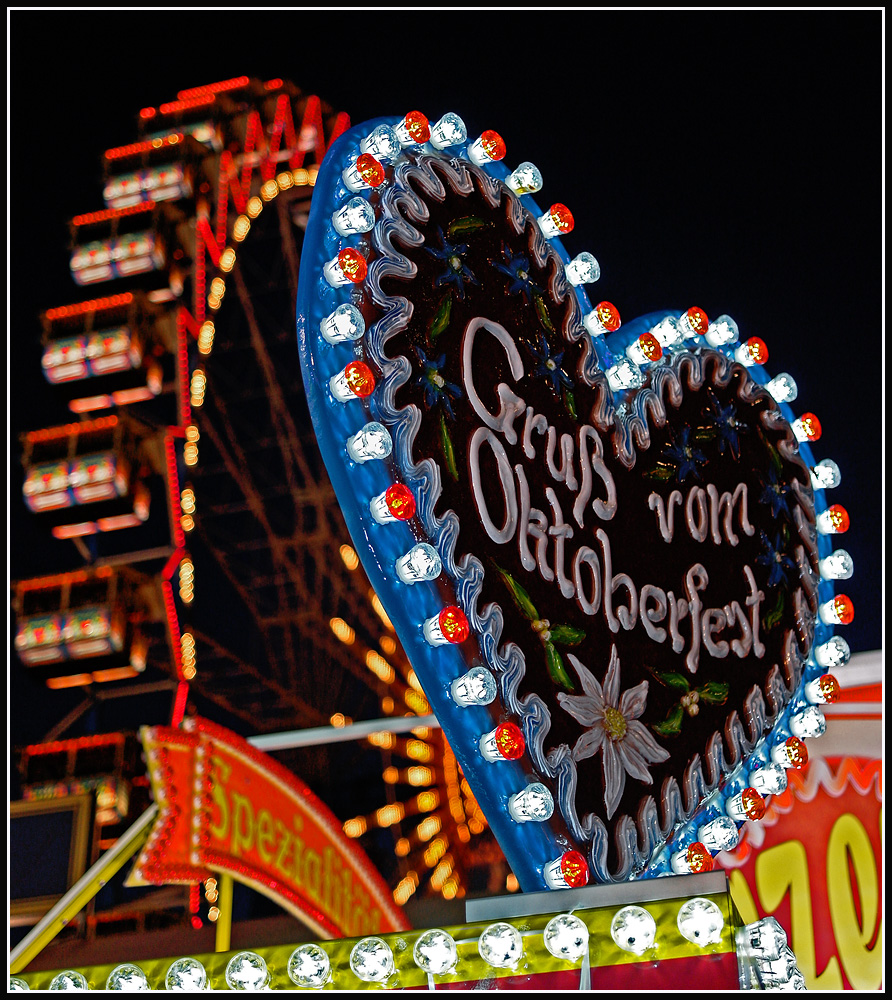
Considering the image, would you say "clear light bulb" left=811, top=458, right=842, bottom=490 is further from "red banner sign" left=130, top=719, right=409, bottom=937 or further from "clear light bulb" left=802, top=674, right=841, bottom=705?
"red banner sign" left=130, top=719, right=409, bottom=937

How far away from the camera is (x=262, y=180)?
7293 mm

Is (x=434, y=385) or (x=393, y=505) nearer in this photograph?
(x=393, y=505)

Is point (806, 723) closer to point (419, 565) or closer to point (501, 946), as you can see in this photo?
point (419, 565)

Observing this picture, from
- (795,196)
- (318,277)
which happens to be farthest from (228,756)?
(795,196)

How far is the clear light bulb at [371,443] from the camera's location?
2201 mm

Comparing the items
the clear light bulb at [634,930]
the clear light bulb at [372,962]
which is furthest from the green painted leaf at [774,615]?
the clear light bulb at [372,962]

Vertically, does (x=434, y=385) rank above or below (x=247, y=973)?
above

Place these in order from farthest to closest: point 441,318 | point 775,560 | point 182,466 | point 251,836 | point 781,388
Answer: point 182,466 < point 251,836 < point 781,388 < point 775,560 < point 441,318

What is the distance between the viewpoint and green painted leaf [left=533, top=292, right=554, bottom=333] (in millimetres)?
2857

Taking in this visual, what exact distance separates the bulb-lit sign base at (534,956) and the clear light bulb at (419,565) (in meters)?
0.70

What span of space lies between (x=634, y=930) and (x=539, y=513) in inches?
41.3

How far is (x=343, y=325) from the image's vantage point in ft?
7.35

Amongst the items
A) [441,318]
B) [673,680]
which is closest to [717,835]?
[673,680]

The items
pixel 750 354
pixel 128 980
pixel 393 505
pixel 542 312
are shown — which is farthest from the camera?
pixel 750 354
